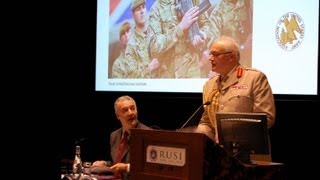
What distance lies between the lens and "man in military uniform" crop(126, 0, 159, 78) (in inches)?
186

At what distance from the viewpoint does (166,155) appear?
1659 millimetres

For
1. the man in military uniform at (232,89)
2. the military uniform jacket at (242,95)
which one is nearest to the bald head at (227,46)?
the man in military uniform at (232,89)

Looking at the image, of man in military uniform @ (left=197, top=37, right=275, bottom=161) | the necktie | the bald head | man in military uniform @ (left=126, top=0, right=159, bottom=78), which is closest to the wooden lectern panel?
man in military uniform @ (left=197, top=37, right=275, bottom=161)

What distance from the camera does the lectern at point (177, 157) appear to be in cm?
156

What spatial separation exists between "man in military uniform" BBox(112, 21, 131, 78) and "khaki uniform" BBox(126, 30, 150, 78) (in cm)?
5

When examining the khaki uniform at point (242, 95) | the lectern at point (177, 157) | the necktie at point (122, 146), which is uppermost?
the khaki uniform at point (242, 95)

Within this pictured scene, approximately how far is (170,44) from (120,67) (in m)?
0.61

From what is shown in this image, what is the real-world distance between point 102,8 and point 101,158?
5.12ft

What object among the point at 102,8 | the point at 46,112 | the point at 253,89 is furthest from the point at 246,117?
the point at 102,8

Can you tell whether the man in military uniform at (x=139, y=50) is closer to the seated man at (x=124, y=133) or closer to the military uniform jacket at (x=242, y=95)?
the seated man at (x=124, y=133)

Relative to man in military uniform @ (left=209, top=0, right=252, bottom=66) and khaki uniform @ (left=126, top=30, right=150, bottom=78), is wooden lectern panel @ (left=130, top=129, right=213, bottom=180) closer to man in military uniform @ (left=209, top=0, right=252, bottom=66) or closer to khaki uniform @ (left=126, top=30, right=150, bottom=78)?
man in military uniform @ (left=209, top=0, right=252, bottom=66)

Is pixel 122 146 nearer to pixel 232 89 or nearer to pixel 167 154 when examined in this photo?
pixel 232 89

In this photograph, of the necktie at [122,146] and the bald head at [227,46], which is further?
the necktie at [122,146]

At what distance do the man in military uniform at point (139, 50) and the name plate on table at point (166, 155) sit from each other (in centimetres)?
299
